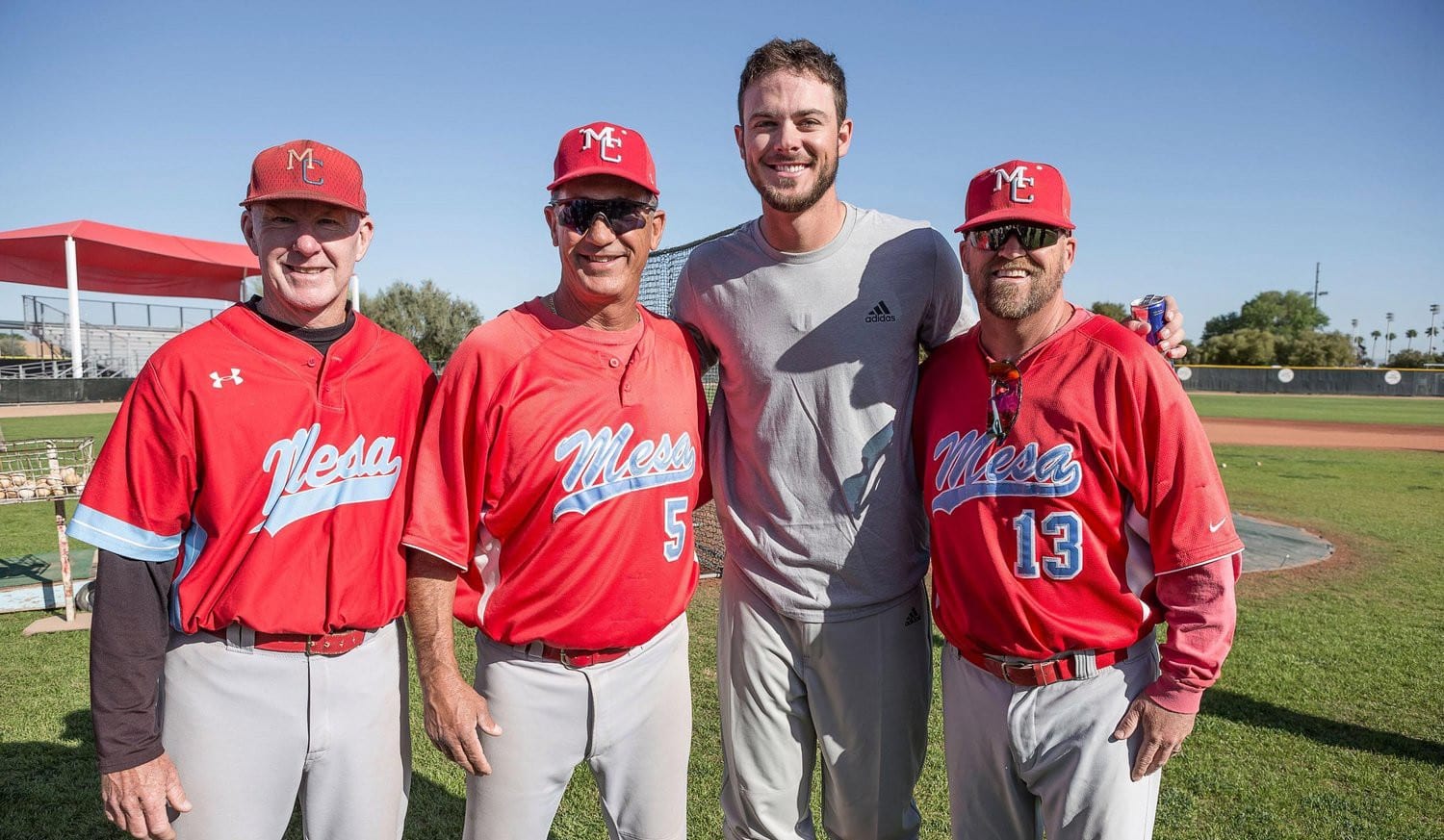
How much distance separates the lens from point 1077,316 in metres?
2.46

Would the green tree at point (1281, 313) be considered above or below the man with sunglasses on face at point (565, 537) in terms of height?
above

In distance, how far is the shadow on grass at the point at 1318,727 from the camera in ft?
14.6

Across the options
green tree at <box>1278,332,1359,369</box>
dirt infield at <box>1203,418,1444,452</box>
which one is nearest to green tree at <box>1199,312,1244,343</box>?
green tree at <box>1278,332,1359,369</box>

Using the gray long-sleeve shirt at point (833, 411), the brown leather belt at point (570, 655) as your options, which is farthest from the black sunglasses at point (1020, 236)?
the brown leather belt at point (570, 655)

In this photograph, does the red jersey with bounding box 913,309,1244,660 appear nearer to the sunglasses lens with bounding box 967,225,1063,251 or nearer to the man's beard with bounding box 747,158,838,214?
the sunglasses lens with bounding box 967,225,1063,251

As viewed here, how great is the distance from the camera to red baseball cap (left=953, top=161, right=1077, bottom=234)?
7.81 feet

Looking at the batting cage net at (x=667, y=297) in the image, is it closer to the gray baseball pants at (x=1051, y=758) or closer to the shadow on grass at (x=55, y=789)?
the shadow on grass at (x=55, y=789)

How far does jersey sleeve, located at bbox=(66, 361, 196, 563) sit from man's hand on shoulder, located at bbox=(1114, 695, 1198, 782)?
7.93 feet

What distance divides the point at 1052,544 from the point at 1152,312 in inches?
37.7

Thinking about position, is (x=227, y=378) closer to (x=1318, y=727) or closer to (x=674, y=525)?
(x=674, y=525)

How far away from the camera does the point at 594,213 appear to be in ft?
7.86

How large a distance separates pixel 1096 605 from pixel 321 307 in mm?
2196

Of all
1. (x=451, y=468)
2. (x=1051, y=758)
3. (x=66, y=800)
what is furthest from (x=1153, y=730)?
(x=66, y=800)

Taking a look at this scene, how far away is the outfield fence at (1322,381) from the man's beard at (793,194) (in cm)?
4452
